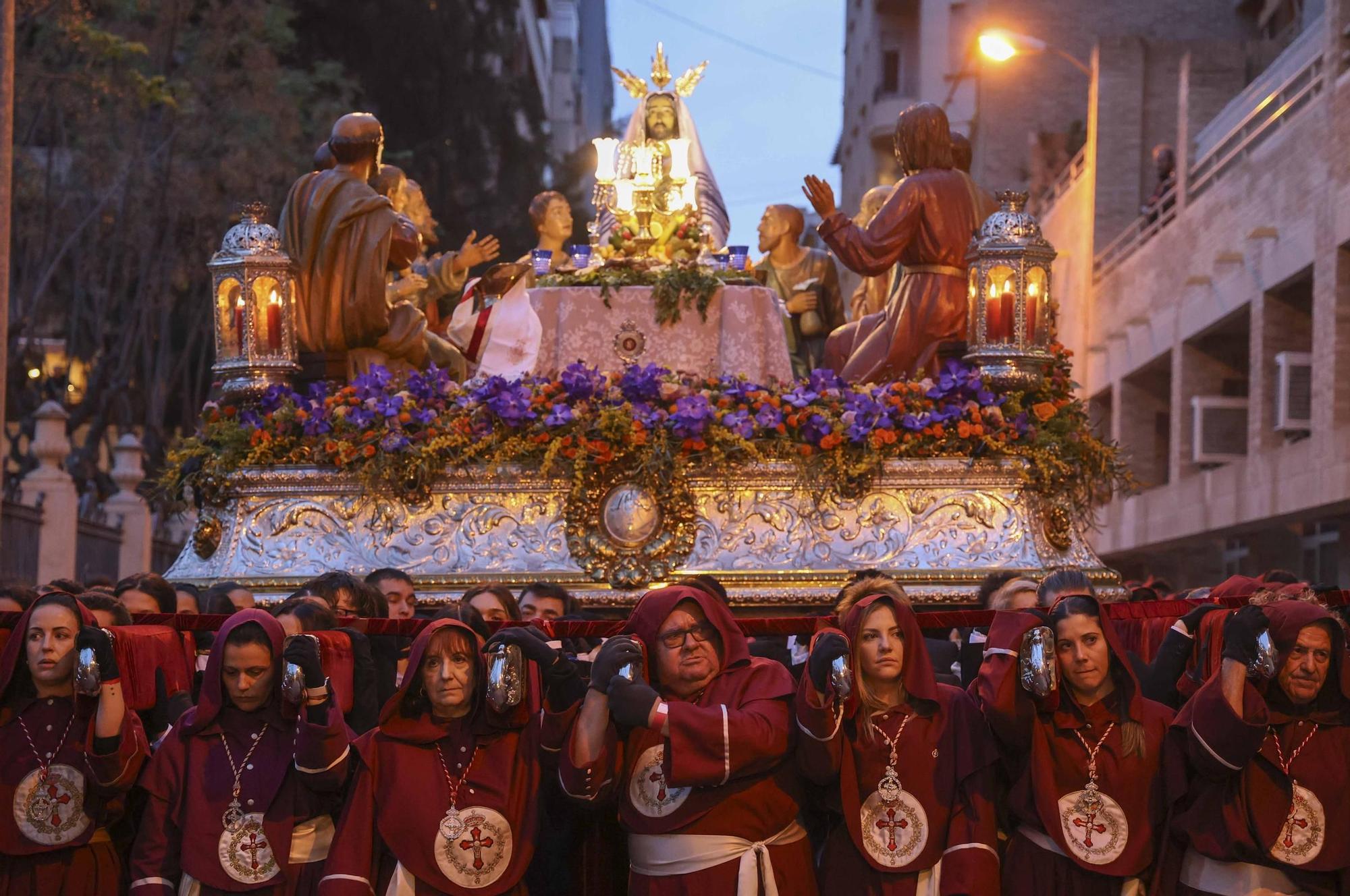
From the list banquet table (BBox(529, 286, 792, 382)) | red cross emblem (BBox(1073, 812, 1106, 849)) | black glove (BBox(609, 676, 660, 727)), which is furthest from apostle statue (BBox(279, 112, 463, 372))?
red cross emblem (BBox(1073, 812, 1106, 849))

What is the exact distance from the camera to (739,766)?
5.95 m

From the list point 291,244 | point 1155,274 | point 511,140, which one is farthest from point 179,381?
point 291,244

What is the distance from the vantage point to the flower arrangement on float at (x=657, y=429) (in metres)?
10.3

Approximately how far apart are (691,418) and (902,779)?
425cm

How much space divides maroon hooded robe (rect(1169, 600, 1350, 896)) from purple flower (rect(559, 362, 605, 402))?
4.90 meters

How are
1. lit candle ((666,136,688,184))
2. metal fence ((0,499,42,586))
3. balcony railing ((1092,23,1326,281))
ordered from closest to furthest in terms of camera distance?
lit candle ((666,136,688,184)) → metal fence ((0,499,42,586)) → balcony railing ((1092,23,1326,281))

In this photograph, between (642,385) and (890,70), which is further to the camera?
(890,70)

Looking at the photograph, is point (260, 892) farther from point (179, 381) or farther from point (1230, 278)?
point (179, 381)

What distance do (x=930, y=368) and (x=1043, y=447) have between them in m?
1.14

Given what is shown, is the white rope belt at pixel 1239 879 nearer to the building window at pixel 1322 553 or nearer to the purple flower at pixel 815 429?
the purple flower at pixel 815 429

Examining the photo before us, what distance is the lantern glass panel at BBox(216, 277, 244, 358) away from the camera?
1100 centimetres

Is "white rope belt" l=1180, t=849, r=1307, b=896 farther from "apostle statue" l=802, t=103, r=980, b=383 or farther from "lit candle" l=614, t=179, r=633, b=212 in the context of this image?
"lit candle" l=614, t=179, r=633, b=212

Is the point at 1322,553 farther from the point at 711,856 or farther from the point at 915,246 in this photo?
the point at 711,856

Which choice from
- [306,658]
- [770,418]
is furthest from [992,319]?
[306,658]
